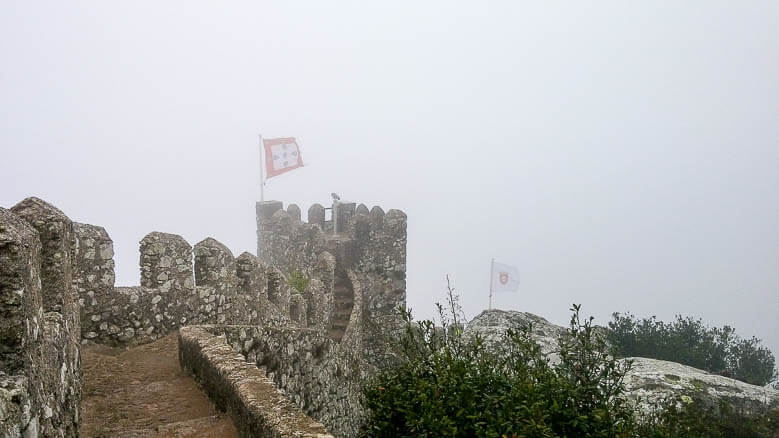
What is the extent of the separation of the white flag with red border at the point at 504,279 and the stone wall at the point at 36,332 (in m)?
23.8

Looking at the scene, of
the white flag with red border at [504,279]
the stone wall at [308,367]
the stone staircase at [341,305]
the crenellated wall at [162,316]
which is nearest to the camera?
the crenellated wall at [162,316]

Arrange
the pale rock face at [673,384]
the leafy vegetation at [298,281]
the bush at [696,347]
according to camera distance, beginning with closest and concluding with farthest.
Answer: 1. the pale rock face at [673,384]
2. the leafy vegetation at [298,281]
3. the bush at [696,347]

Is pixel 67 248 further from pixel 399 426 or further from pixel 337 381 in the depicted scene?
pixel 337 381

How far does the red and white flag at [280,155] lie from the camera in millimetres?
24122

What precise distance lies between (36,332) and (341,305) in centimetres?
1669

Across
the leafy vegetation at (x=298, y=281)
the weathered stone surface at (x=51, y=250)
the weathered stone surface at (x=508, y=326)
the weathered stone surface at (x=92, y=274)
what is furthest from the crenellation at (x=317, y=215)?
the weathered stone surface at (x=51, y=250)

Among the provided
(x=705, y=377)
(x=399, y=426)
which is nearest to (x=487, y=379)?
(x=399, y=426)

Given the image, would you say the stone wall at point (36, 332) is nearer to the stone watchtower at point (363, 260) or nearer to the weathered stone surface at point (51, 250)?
the weathered stone surface at point (51, 250)

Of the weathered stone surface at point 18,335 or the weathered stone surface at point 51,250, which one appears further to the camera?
the weathered stone surface at point 51,250

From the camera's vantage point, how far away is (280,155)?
24.6 m

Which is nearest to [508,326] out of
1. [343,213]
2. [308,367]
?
[308,367]

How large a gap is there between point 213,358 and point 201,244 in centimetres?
375

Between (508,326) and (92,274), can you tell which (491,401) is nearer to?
(92,274)

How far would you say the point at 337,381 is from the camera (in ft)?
29.4
